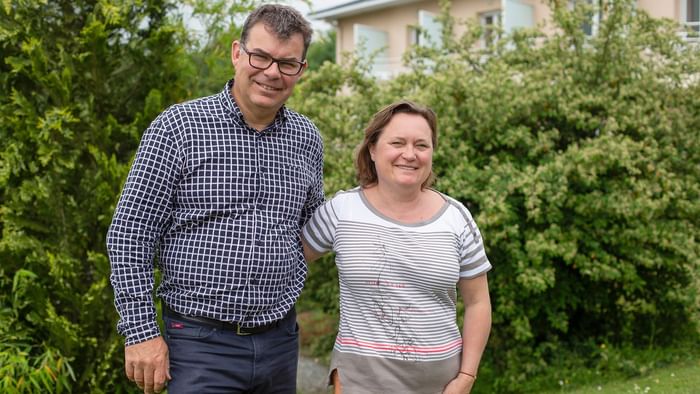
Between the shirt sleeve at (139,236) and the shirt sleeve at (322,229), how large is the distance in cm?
67

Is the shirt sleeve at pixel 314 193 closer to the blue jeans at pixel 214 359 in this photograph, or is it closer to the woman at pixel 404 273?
the woman at pixel 404 273

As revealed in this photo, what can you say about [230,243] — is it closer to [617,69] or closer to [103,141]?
[103,141]

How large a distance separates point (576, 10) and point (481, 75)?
1.15m

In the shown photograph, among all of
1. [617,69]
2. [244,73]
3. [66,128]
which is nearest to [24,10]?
[66,128]

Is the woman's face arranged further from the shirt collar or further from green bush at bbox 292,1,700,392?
green bush at bbox 292,1,700,392

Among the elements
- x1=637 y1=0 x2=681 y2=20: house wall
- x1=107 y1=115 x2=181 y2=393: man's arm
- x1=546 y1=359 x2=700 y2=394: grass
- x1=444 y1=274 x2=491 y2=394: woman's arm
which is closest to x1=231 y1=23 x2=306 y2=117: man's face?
x1=107 y1=115 x2=181 y2=393: man's arm

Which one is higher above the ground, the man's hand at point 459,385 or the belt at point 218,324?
the belt at point 218,324

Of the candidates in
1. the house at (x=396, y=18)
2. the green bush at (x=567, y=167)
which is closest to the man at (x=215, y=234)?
the green bush at (x=567, y=167)

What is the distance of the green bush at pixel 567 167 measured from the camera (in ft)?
21.0

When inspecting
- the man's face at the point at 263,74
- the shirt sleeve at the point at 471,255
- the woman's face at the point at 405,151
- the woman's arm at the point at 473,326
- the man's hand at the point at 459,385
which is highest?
the man's face at the point at 263,74

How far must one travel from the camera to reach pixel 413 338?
9.61 feet

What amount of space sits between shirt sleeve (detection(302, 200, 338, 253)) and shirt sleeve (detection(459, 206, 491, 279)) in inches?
21.2

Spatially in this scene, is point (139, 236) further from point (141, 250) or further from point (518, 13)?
point (518, 13)

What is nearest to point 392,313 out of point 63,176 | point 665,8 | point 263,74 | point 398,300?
point 398,300
